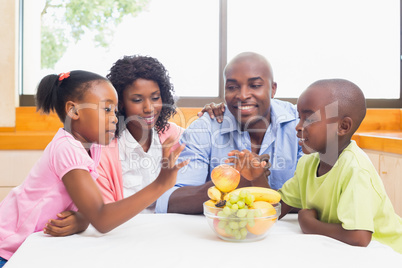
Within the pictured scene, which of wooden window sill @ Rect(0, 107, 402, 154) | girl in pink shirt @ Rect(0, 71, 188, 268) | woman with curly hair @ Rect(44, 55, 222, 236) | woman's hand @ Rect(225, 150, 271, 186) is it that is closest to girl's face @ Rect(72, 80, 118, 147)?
girl in pink shirt @ Rect(0, 71, 188, 268)

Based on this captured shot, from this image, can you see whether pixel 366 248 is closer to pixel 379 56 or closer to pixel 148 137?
pixel 148 137

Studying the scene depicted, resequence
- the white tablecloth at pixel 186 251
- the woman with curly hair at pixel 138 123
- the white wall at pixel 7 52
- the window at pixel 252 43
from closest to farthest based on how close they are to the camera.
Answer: the white tablecloth at pixel 186 251 < the woman with curly hair at pixel 138 123 < the white wall at pixel 7 52 < the window at pixel 252 43

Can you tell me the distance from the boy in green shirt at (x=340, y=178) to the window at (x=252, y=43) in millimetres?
1935

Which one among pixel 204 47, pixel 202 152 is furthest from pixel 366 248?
pixel 204 47

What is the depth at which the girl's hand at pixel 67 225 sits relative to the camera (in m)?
0.99

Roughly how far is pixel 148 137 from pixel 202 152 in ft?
1.01

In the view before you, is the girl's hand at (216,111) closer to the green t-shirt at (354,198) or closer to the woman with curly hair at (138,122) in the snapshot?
the woman with curly hair at (138,122)

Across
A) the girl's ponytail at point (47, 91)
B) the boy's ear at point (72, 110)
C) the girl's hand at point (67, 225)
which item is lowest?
the girl's hand at point (67, 225)

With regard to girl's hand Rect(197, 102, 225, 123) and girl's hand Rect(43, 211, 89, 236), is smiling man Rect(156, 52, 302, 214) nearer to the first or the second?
girl's hand Rect(197, 102, 225, 123)

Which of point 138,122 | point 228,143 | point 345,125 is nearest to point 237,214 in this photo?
point 345,125

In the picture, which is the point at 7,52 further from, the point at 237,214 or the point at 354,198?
the point at 354,198

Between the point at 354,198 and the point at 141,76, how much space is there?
109 cm

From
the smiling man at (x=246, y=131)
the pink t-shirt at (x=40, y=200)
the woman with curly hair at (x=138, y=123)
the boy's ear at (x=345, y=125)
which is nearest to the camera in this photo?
the boy's ear at (x=345, y=125)

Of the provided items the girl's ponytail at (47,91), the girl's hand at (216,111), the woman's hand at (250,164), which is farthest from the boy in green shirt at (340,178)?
the girl's ponytail at (47,91)
